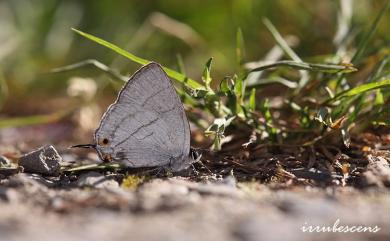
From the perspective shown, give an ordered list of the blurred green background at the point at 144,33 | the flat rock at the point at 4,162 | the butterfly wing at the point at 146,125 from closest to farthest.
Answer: the butterfly wing at the point at 146,125, the flat rock at the point at 4,162, the blurred green background at the point at 144,33

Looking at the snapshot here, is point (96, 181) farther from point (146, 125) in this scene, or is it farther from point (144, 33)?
point (144, 33)

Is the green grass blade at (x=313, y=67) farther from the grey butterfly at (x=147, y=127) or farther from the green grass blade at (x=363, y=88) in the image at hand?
the grey butterfly at (x=147, y=127)

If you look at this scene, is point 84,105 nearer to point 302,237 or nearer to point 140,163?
point 140,163

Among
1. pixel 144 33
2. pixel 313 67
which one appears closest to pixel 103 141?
pixel 313 67

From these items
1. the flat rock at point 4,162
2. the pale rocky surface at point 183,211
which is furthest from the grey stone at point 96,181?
the flat rock at point 4,162

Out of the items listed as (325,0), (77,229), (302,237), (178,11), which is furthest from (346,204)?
(178,11)

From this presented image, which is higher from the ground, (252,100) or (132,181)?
(252,100)
